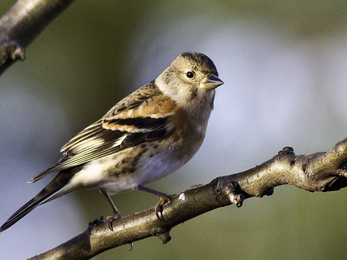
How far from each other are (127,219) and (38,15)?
155 centimetres

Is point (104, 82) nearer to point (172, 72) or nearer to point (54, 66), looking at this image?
point (54, 66)

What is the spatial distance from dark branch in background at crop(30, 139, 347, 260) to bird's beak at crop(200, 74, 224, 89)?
150cm

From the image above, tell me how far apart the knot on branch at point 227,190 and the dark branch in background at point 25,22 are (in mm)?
1282

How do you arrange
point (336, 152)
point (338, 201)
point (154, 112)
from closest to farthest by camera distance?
point (336, 152) → point (154, 112) → point (338, 201)

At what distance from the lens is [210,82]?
3.86 m

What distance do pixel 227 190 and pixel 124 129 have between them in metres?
1.77

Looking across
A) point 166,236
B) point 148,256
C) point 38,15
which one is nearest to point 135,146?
point 166,236

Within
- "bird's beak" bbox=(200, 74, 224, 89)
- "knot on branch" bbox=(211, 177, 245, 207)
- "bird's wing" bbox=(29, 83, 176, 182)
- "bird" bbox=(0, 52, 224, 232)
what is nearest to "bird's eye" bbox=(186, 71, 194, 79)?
"bird" bbox=(0, 52, 224, 232)

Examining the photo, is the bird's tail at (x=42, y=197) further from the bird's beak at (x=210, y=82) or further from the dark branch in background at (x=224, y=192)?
the bird's beak at (x=210, y=82)

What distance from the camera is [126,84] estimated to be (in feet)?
24.0

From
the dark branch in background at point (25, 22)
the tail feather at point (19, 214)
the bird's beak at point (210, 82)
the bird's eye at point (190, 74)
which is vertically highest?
the bird's eye at point (190, 74)

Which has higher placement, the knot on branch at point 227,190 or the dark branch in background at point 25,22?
the dark branch in background at point 25,22

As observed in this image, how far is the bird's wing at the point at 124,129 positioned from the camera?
3.68 metres

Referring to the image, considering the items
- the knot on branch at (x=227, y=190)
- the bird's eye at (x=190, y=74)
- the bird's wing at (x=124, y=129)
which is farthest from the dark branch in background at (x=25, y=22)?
the bird's eye at (x=190, y=74)
